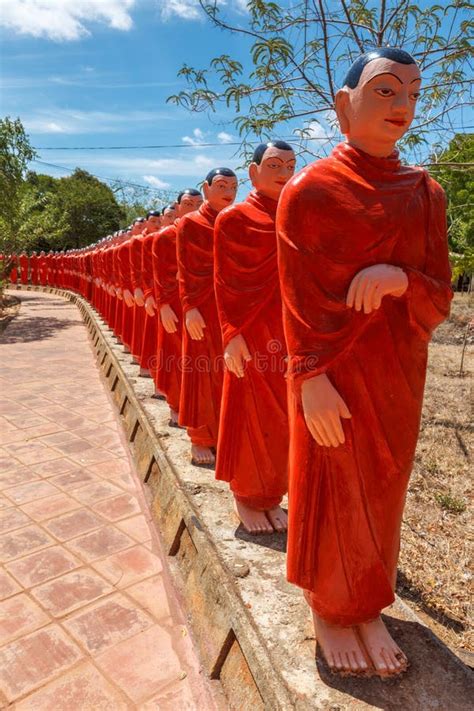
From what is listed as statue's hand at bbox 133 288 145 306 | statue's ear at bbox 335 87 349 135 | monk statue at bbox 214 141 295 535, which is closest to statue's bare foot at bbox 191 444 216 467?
monk statue at bbox 214 141 295 535

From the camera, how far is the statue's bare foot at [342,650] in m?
1.82

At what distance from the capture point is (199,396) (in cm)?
360

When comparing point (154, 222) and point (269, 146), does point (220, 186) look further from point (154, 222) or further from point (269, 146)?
point (154, 222)

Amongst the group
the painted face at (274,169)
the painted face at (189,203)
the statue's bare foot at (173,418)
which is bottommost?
the statue's bare foot at (173,418)

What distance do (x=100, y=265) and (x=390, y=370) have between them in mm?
9357

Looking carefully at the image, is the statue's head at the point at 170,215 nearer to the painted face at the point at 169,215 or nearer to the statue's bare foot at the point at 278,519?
the painted face at the point at 169,215

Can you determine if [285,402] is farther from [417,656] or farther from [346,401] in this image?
[417,656]

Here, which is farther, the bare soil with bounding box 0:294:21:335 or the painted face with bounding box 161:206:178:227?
the bare soil with bounding box 0:294:21:335

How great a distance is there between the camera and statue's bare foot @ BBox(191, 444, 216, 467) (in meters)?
3.63

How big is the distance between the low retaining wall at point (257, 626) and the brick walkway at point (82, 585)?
0.50ft

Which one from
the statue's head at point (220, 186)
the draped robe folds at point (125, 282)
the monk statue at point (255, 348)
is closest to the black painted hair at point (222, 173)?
the statue's head at point (220, 186)

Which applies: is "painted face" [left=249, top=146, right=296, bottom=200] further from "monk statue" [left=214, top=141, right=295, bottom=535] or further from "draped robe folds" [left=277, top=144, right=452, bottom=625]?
"draped robe folds" [left=277, top=144, right=452, bottom=625]

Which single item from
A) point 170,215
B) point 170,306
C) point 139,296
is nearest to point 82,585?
point 170,306

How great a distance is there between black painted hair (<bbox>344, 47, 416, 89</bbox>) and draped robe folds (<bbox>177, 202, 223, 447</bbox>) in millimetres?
1883
